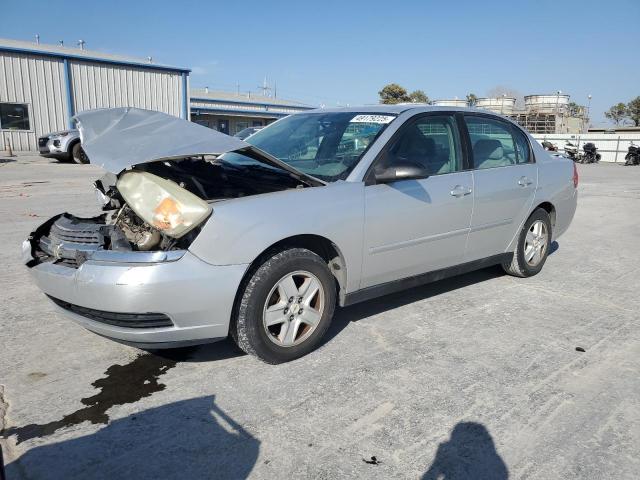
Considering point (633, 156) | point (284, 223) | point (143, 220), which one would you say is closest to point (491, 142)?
point (284, 223)

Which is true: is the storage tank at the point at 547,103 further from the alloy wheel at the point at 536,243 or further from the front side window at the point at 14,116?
the alloy wheel at the point at 536,243

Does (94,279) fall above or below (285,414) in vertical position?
above

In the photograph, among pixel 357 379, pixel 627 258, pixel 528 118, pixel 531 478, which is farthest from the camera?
pixel 528 118

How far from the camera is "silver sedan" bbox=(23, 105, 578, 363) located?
2785mm

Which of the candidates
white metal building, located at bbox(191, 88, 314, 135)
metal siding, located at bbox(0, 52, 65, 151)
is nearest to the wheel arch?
metal siding, located at bbox(0, 52, 65, 151)

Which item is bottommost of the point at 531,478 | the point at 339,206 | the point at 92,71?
the point at 531,478

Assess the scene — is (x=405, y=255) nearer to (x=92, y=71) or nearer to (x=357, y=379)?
(x=357, y=379)

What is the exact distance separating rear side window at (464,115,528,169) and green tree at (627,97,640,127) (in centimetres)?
7862

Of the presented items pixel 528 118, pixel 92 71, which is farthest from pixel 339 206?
pixel 528 118

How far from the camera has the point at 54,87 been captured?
23172 millimetres

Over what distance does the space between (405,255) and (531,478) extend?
1.80 meters

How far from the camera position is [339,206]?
3.31 m

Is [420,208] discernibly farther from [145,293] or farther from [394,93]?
[394,93]

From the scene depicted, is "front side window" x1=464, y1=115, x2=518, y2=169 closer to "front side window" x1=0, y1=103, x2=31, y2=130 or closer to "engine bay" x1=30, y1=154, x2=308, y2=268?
"engine bay" x1=30, y1=154, x2=308, y2=268
